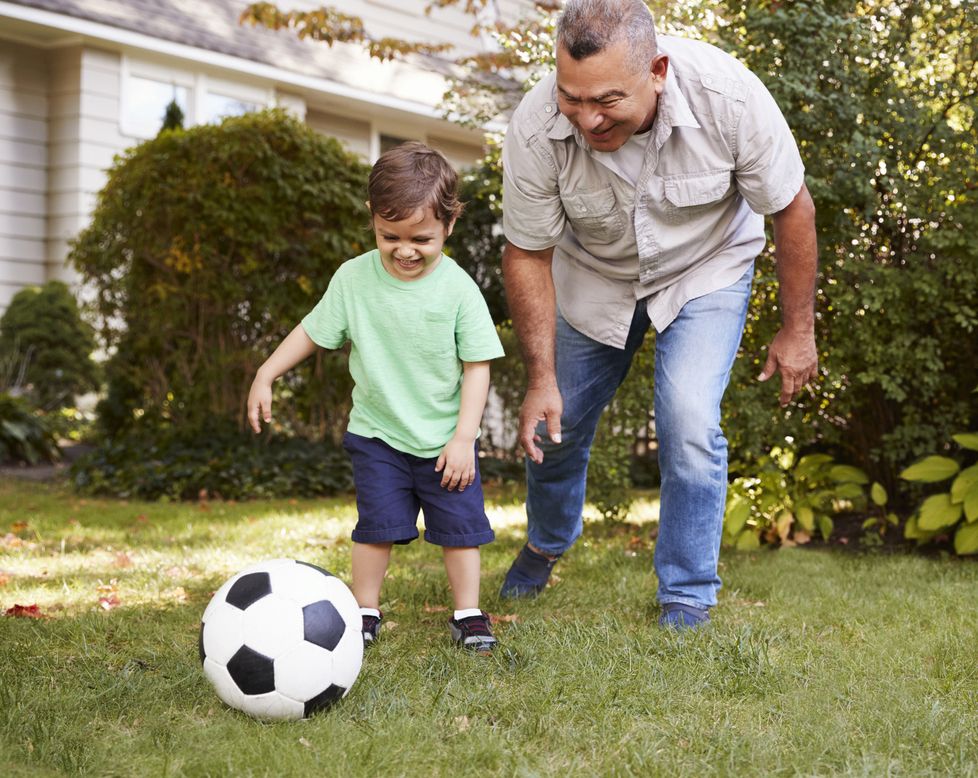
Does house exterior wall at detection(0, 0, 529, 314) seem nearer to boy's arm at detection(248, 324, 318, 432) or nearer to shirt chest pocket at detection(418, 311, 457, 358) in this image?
boy's arm at detection(248, 324, 318, 432)

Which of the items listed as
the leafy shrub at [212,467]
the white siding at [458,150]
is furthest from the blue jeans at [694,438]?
the white siding at [458,150]

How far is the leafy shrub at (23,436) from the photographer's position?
866 centimetres

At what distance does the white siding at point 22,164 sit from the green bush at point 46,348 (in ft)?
1.04

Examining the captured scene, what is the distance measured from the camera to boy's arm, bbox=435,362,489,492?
337 centimetres

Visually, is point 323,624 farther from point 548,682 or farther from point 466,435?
point 466,435

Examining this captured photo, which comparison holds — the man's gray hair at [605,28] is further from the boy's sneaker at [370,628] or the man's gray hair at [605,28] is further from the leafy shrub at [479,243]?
the leafy shrub at [479,243]

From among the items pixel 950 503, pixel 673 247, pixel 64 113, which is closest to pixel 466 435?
pixel 673 247

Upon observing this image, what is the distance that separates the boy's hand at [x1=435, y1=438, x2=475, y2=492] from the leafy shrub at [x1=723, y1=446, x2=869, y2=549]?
2.25m

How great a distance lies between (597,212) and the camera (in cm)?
358

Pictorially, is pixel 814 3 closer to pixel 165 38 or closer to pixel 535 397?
pixel 535 397

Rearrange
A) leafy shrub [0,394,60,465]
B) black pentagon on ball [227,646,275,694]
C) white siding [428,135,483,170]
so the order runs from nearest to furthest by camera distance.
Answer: black pentagon on ball [227,646,275,694], leafy shrub [0,394,60,465], white siding [428,135,483,170]

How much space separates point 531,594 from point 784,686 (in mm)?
1341

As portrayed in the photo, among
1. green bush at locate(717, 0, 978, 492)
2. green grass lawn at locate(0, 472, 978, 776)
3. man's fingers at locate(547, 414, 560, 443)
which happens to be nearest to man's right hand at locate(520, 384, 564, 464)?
man's fingers at locate(547, 414, 560, 443)

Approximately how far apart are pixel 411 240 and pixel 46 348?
25.6 feet
